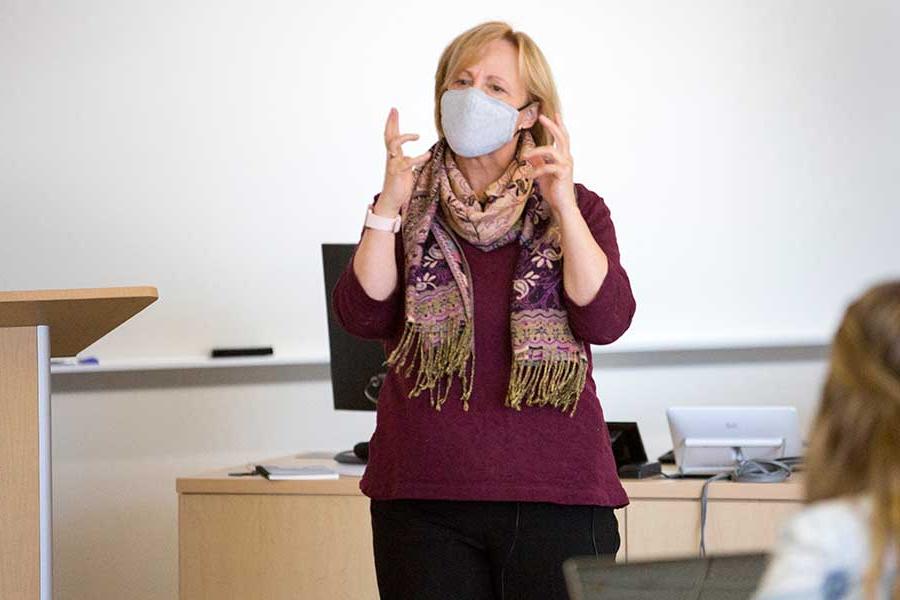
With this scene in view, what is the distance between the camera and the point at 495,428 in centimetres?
184

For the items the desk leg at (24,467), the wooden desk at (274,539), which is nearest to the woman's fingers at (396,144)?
the desk leg at (24,467)

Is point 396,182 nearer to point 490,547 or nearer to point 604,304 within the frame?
point 604,304

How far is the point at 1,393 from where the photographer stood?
2.17 meters

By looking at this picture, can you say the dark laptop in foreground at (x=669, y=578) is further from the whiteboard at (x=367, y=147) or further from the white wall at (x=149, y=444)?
the white wall at (x=149, y=444)

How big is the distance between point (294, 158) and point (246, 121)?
196mm

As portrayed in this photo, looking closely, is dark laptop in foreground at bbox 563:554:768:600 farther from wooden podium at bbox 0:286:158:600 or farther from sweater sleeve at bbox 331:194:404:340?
wooden podium at bbox 0:286:158:600

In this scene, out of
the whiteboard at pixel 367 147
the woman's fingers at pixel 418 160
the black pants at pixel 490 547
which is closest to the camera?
the black pants at pixel 490 547

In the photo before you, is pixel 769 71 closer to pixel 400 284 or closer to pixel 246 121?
pixel 246 121

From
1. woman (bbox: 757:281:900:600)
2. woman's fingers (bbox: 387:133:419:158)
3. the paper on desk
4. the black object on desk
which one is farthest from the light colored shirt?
the paper on desk

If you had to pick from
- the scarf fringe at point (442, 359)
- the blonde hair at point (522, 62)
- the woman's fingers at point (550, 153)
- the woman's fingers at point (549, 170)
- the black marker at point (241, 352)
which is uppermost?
the blonde hair at point (522, 62)

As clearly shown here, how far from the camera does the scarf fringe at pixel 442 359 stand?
184cm

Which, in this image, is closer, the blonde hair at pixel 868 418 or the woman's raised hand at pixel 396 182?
the blonde hair at pixel 868 418

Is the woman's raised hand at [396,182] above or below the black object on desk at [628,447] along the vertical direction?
above

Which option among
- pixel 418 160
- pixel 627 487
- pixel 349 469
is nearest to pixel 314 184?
pixel 349 469
